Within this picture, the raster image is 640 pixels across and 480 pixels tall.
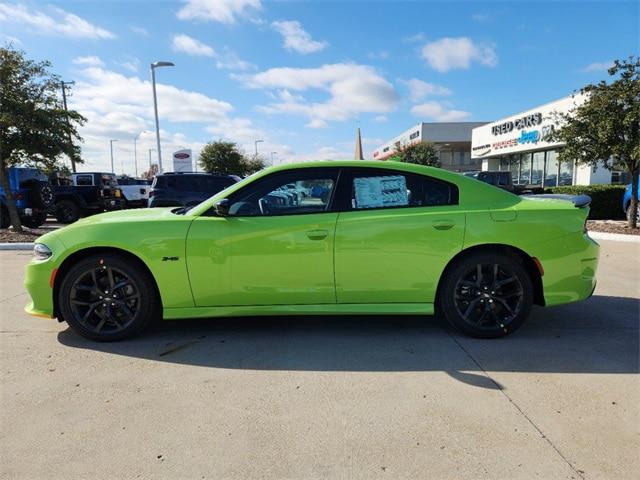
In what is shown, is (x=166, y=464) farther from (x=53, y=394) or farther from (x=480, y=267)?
(x=480, y=267)

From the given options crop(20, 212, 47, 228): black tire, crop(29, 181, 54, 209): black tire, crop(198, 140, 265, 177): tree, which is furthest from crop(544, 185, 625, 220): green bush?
crop(198, 140, 265, 177): tree

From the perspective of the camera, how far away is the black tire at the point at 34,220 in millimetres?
14203

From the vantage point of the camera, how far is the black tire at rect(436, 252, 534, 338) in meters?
3.94

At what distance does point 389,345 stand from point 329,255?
3.06ft

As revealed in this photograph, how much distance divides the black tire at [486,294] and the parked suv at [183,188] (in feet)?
32.4

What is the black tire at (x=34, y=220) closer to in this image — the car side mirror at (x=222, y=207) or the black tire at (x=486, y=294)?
the car side mirror at (x=222, y=207)

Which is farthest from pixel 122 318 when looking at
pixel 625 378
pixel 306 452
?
pixel 625 378

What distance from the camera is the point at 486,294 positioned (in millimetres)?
3980

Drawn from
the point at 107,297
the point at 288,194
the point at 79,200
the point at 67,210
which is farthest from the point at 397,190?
the point at 67,210

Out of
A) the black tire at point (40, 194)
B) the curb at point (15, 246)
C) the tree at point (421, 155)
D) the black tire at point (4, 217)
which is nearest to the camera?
the curb at point (15, 246)

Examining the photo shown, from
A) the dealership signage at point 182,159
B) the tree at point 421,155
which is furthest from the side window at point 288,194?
the tree at point 421,155

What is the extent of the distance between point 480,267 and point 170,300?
2.67m

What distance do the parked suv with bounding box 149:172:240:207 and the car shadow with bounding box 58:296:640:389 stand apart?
339 inches

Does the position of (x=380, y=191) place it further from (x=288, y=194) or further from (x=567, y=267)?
(x=567, y=267)
